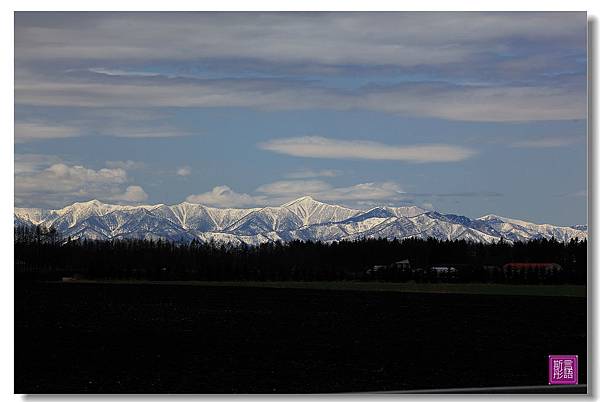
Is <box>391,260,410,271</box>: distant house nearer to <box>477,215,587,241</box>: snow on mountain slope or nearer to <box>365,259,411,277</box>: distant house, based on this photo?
<box>365,259,411,277</box>: distant house

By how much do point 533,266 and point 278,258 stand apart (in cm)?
612

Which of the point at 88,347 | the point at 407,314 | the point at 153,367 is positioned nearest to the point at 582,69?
the point at 153,367

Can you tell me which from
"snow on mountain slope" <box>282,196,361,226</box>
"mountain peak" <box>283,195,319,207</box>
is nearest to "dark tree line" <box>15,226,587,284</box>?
"snow on mountain slope" <box>282,196,361,226</box>

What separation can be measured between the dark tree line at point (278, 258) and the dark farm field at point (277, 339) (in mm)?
646

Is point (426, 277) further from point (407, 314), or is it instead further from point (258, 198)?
point (258, 198)

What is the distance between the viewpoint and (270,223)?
779 inches

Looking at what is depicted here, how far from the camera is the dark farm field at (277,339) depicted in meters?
16.2

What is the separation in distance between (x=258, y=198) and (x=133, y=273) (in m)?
8.30

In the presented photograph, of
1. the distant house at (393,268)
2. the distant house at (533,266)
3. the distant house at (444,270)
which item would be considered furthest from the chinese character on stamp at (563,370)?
the distant house at (393,268)

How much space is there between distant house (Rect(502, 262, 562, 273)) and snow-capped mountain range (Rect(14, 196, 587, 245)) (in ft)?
4.34

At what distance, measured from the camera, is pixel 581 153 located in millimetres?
16219

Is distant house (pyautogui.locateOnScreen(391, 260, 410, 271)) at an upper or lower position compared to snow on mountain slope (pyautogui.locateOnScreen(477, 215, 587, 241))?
lower

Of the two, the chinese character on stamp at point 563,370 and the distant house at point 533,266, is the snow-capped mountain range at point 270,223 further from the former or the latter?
the chinese character on stamp at point 563,370

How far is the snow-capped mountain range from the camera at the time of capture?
18.0 m
